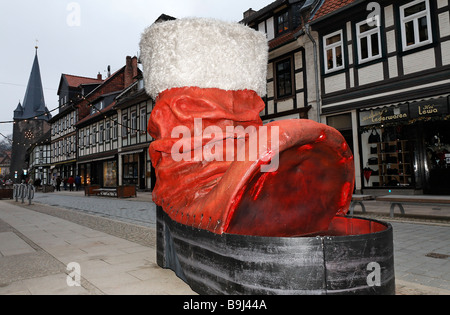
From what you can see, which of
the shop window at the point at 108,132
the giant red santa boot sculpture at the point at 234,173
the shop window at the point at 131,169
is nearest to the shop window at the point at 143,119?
the shop window at the point at 131,169

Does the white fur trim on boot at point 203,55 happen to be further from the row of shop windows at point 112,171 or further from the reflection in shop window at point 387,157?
the row of shop windows at point 112,171

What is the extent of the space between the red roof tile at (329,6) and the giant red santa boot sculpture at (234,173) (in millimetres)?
10379

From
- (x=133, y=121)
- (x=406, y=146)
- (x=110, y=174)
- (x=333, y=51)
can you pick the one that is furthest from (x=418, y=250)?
(x=110, y=174)

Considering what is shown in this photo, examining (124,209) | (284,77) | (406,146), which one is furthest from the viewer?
(284,77)

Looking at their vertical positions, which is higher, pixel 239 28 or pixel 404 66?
pixel 404 66

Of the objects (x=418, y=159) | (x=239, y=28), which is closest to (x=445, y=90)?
(x=418, y=159)

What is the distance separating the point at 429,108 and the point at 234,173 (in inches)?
384

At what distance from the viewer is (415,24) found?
9.35 m

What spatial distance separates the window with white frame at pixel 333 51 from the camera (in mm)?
11234

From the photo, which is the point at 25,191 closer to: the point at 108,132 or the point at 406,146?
the point at 108,132

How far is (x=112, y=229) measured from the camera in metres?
5.43

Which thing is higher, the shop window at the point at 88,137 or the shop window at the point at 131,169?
the shop window at the point at 88,137
